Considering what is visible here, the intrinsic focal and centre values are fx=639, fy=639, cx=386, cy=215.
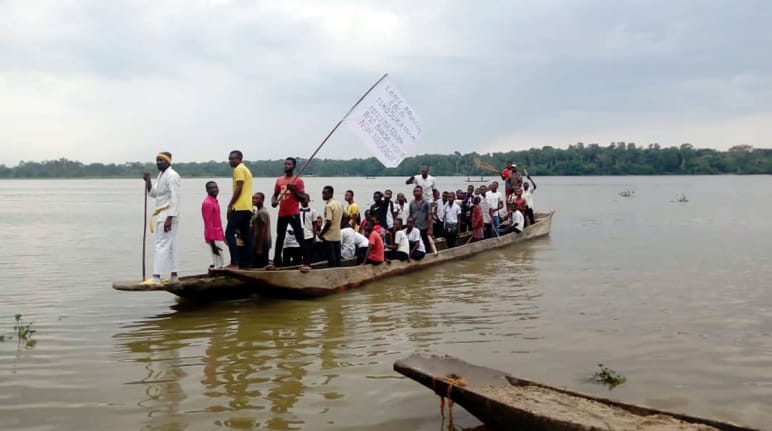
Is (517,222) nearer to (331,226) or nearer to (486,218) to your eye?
(486,218)

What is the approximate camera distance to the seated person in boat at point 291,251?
986cm

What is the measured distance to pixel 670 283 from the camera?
1116 cm

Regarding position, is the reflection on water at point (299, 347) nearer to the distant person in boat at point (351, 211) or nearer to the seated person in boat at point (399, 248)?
the seated person in boat at point (399, 248)

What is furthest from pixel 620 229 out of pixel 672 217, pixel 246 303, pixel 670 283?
pixel 246 303

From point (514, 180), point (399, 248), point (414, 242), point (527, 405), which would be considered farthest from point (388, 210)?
point (527, 405)

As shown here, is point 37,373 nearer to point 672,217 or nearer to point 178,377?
point 178,377

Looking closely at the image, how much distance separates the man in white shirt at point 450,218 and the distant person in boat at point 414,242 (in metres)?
2.33

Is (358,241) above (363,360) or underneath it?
above

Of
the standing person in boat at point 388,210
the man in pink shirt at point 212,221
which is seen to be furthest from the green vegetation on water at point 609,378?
the standing person in boat at point 388,210

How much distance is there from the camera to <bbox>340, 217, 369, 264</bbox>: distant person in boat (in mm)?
11047

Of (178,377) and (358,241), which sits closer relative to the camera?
(178,377)

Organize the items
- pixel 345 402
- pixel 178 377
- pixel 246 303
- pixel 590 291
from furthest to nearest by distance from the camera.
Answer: pixel 590 291, pixel 246 303, pixel 178 377, pixel 345 402

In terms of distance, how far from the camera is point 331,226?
9.79 m

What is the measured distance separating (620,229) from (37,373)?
65.9ft
